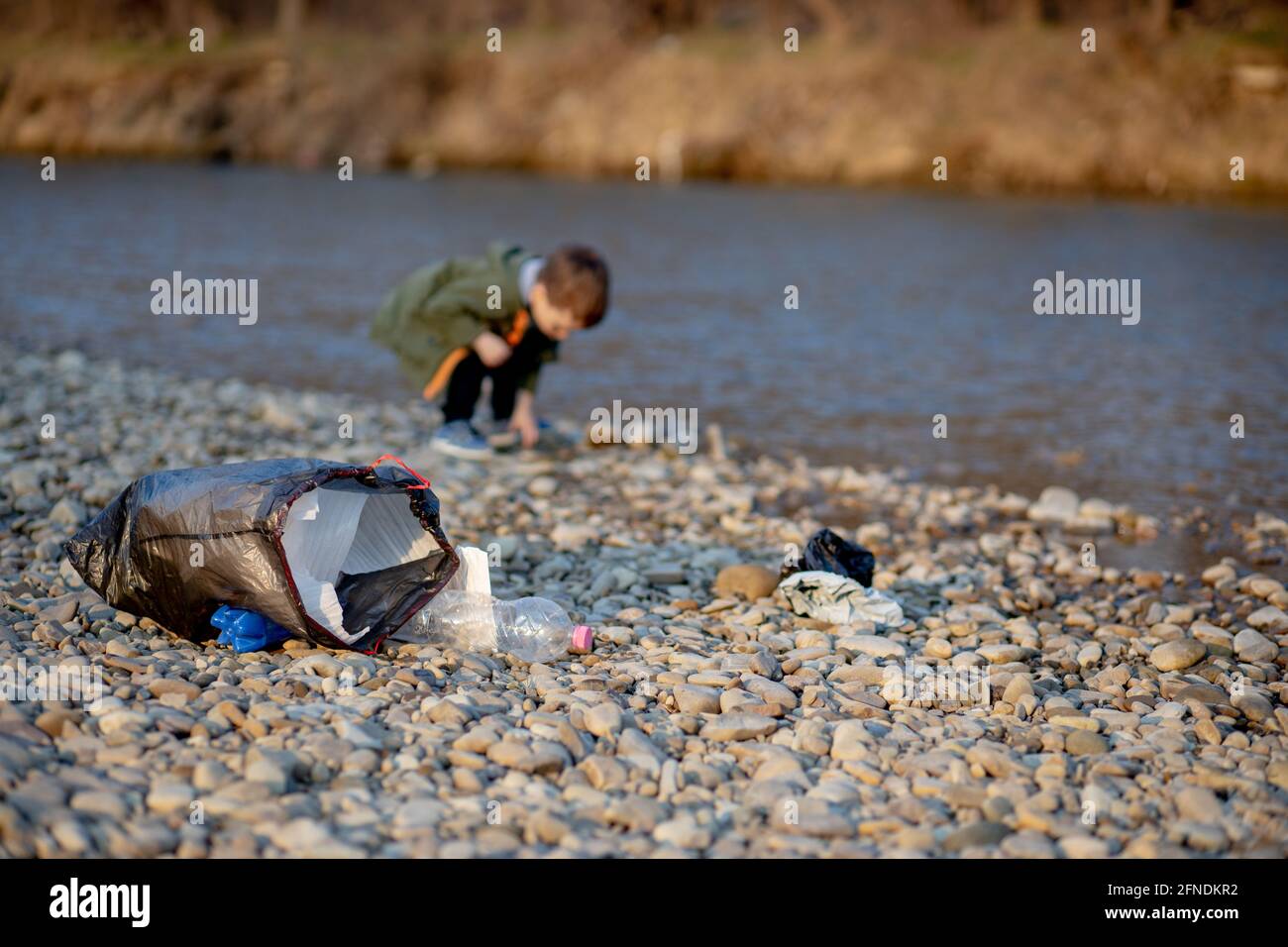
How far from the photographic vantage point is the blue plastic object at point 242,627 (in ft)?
14.5

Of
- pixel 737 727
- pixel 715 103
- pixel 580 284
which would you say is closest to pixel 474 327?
pixel 580 284

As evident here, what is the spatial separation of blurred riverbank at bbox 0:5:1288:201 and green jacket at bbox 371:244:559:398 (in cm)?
2264

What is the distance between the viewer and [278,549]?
13.8ft

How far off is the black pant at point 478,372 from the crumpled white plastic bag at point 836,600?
3.00 metres

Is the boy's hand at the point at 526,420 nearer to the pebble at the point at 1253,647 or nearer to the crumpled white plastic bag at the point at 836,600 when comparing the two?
the crumpled white plastic bag at the point at 836,600

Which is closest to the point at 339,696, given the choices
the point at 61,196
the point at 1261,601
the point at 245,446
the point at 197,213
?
the point at 245,446

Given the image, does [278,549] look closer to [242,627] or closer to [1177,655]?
[242,627]

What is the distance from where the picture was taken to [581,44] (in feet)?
115

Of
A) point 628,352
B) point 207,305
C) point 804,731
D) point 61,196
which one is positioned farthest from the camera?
point 61,196

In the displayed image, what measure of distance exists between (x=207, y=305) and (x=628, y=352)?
554 cm

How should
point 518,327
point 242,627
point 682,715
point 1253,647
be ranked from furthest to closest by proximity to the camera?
point 518,327, point 1253,647, point 242,627, point 682,715

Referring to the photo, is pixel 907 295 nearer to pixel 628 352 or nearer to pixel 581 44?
pixel 628 352

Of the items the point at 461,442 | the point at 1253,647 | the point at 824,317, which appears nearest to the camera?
the point at 1253,647

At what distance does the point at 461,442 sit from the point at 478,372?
0.49 m
